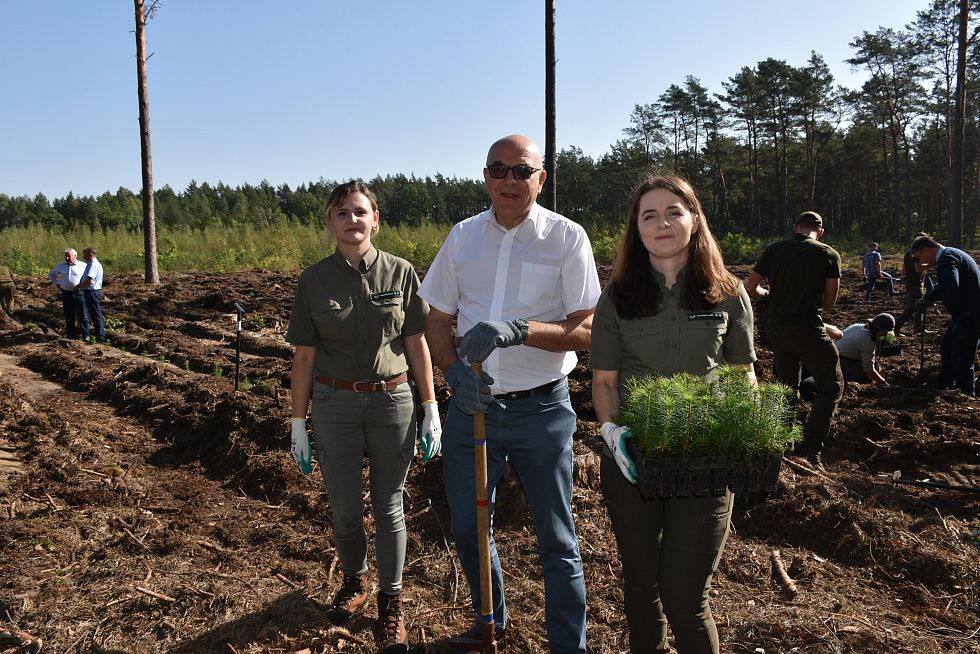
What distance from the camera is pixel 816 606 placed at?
3.13 metres

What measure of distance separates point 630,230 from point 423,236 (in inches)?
868

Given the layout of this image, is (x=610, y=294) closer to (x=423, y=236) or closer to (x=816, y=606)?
(x=816, y=606)

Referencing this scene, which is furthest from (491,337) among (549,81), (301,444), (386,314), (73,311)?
(73,311)

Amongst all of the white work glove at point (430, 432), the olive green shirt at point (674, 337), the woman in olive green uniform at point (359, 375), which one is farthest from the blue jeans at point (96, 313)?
the olive green shirt at point (674, 337)

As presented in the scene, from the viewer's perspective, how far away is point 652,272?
7.47ft

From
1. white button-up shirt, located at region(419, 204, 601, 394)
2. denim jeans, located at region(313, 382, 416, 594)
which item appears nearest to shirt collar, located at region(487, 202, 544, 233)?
white button-up shirt, located at region(419, 204, 601, 394)

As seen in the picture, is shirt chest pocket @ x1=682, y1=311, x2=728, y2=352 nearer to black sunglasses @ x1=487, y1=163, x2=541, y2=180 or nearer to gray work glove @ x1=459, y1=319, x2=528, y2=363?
gray work glove @ x1=459, y1=319, x2=528, y2=363

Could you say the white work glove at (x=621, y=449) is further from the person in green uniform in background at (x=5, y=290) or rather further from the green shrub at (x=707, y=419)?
the person in green uniform in background at (x=5, y=290)

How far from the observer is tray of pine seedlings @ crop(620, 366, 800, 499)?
1.93 m

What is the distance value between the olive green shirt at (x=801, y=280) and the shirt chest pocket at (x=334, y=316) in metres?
3.39

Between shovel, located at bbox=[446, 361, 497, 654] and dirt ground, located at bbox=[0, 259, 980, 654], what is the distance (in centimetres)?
29

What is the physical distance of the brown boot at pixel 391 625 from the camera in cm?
277

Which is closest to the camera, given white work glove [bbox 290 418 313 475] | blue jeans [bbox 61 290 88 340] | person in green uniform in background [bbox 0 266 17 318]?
white work glove [bbox 290 418 313 475]

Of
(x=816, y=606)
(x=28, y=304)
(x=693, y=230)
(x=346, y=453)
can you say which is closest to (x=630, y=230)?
(x=693, y=230)
